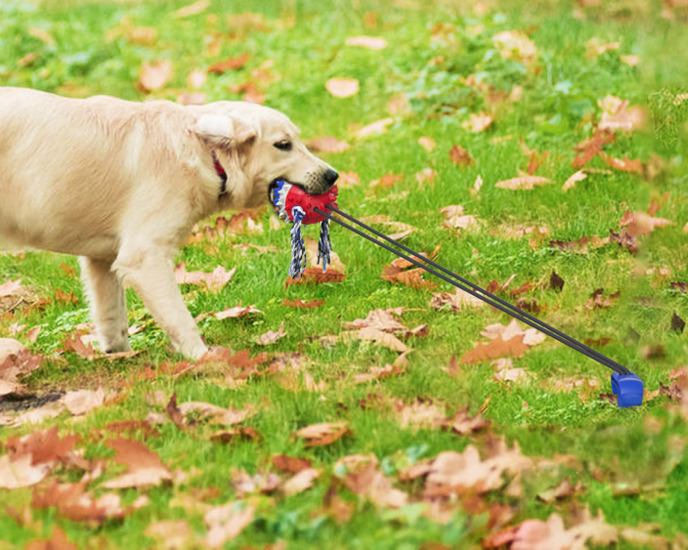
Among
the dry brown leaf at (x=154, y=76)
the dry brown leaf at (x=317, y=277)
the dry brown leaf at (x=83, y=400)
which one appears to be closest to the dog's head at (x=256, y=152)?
the dry brown leaf at (x=317, y=277)

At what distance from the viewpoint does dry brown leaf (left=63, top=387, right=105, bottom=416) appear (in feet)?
11.4

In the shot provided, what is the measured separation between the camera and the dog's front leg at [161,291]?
12.9 feet

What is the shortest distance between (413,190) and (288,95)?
7.48 feet

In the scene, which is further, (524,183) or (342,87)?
(342,87)

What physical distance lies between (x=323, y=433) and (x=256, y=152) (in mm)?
1344

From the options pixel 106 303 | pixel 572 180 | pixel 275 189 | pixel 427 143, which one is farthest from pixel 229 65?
pixel 275 189

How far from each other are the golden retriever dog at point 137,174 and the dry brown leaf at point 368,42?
4260 millimetres

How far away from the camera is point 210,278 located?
191 inches

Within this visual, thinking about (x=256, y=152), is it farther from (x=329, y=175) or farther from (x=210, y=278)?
(x=210, y=278)

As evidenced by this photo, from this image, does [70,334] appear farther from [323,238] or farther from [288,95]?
[288,95]

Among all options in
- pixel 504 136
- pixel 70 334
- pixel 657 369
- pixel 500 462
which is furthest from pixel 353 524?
pixel 504 136

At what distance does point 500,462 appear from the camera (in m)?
2.87

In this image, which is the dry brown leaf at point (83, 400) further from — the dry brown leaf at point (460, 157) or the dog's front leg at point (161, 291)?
the dry brown leaf at point (460, 157)

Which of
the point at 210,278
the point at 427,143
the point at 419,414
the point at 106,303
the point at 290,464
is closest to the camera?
the point at 290,464
